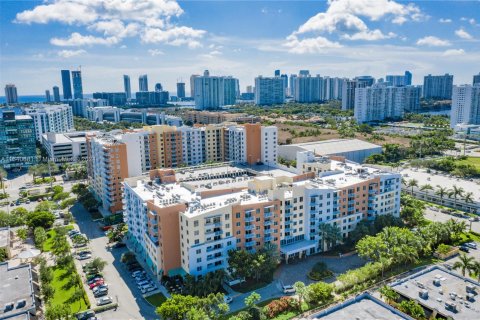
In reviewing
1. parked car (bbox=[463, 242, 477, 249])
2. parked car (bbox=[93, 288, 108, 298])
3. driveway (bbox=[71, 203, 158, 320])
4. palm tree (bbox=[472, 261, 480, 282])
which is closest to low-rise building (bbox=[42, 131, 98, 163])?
driveway (bbox=[71, 203, 158, 320])

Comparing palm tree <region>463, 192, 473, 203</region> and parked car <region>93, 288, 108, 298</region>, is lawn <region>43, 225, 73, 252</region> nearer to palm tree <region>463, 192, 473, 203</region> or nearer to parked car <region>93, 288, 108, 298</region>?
parked car <region>93, 288, 108, 298</region>

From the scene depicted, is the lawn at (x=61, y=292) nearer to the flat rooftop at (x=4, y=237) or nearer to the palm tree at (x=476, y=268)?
the flat rooftop at (x=4, y=237)

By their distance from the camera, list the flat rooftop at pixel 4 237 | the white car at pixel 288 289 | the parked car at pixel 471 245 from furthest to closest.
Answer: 1. the flat rooftop at pixel 4 237
2. the parked car at pixel 471 245
3. the white car at pixel 288 289

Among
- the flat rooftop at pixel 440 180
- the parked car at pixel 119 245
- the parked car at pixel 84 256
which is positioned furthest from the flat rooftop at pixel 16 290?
the flat rooftop at pixel 440 180

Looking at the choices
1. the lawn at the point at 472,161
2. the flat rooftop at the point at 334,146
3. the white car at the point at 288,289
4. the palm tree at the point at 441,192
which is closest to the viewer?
the white car at the point at 288,289

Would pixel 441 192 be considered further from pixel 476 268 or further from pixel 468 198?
pixel 476 268

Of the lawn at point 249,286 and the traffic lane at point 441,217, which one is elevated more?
the traffic lane at point 441,217

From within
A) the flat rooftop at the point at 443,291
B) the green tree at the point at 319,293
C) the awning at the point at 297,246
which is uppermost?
the flat rooftop at the point at 443,291

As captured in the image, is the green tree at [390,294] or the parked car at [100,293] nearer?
the green tree at [390,294]
